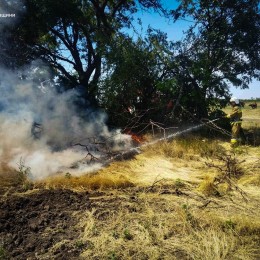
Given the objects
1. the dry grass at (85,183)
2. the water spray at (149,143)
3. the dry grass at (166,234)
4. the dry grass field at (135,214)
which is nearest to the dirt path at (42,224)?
the dry grass field at (135,214)

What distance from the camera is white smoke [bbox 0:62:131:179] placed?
6929 millimetres

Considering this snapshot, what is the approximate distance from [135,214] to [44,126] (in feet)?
17.6

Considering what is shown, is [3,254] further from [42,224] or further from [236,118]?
[236,118]

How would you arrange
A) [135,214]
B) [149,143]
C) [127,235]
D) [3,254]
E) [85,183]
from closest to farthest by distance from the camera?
1. [3,254]
2. [127,235]
3. [135,214]
4. [85,183]
5. [149,143]

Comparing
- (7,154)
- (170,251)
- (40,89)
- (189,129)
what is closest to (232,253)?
(170,251)

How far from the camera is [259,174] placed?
248 inches

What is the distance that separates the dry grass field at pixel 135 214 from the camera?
357 centimetres

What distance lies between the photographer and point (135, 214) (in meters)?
4.48

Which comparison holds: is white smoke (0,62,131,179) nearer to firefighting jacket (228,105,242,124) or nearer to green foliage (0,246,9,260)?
green foliage (0,246,9,260)

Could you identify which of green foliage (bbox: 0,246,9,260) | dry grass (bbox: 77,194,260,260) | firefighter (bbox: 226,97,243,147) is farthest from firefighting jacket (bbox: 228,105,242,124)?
green foliage (bbox: 0,246,9,260)

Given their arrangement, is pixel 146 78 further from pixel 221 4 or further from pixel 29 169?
pixel 29 169

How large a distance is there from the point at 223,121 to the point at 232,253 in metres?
9.35

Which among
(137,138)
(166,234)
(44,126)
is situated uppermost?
(44,126)

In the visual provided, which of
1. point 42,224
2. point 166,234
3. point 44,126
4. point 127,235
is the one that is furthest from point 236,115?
point 42,224
